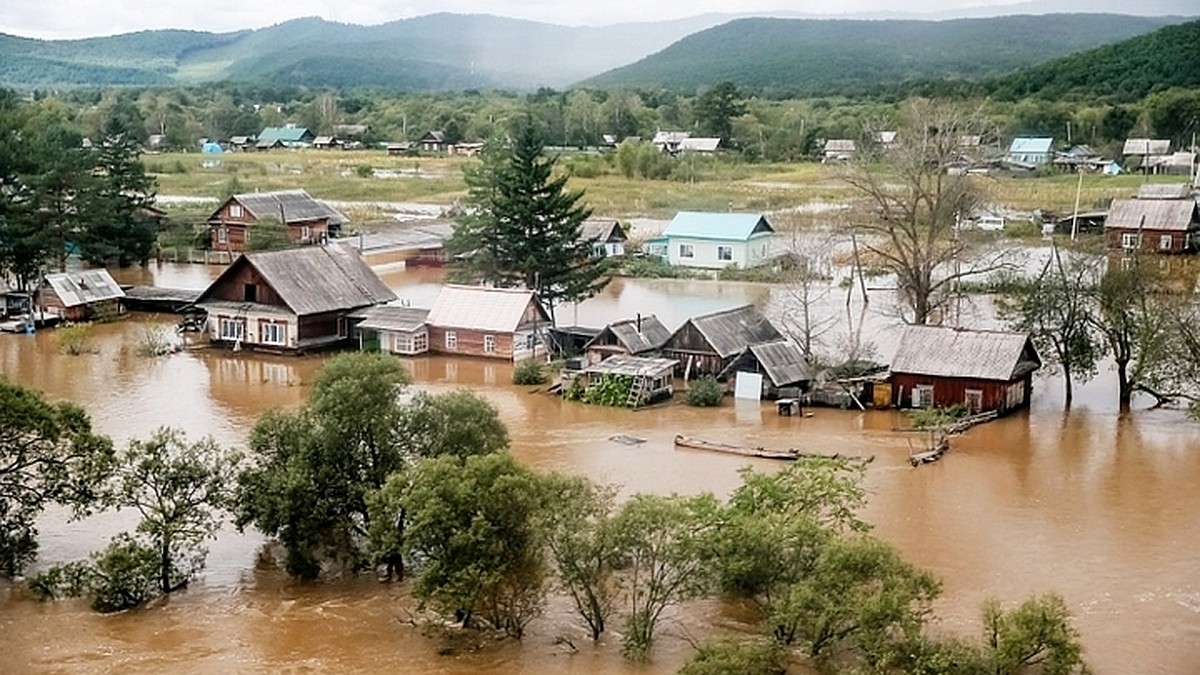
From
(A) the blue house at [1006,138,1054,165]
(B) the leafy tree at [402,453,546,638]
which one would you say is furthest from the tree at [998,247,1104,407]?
(A) the blue house at [1006,138,1054,165]

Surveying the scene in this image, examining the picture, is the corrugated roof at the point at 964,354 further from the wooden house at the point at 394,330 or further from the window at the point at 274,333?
the window at the point at 274,333

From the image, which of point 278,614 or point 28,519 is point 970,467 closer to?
point 278,614

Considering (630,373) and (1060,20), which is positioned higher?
(1060,20)

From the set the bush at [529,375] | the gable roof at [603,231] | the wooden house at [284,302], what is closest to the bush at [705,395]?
the bush at [529,375]

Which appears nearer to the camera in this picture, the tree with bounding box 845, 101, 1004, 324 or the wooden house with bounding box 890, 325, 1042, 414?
the wooden house with bounding box 890, 325, 1042, 414

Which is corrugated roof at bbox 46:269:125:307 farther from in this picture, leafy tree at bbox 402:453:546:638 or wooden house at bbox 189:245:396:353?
leafy tree at bbox 402:453:546:638

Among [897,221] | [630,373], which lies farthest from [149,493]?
[897,221]
